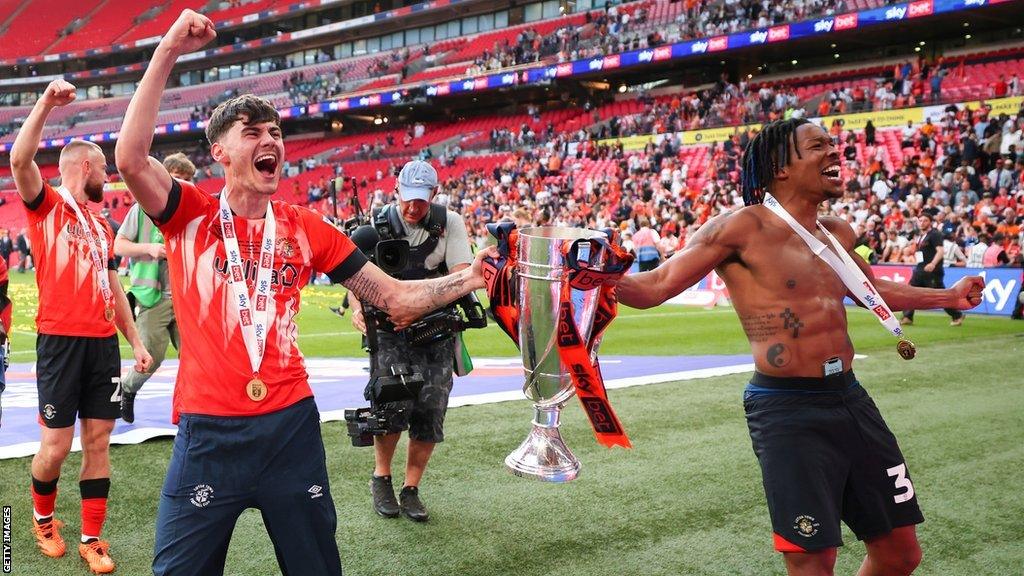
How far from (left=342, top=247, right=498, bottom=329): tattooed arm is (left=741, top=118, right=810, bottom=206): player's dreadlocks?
123 cm

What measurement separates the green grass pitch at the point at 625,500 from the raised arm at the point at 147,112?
215cm

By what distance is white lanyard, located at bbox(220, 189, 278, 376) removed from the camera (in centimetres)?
255

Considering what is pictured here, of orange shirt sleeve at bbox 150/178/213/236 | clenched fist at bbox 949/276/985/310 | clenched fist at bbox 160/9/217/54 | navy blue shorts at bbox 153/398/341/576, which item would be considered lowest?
navy blue shorts at bbox 153/398/341/576

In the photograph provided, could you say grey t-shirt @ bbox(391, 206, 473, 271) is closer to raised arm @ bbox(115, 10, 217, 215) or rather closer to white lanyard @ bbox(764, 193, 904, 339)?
white lanyard @ bbox(764, 193, 904, 339)

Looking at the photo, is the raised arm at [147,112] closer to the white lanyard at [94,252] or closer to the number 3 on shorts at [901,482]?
the white lanyard at [94,252]

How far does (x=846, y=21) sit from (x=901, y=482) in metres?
28.1

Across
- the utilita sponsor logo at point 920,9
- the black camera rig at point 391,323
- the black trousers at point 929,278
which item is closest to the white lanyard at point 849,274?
the black camera rig at point 391,323

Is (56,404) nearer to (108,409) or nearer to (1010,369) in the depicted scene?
(108,409)

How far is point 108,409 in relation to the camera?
408 centimetres

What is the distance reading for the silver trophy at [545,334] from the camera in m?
2.23

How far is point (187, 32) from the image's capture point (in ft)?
7.84

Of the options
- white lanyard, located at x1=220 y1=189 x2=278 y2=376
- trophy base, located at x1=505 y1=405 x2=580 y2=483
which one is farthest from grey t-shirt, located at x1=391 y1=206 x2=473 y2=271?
trophy base, located at x1=505 y1=405 x2=580 y2=483

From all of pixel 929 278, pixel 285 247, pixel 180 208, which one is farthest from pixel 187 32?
pixel 929 278

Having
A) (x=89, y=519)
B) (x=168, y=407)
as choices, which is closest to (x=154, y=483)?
(x=89, y=519)
